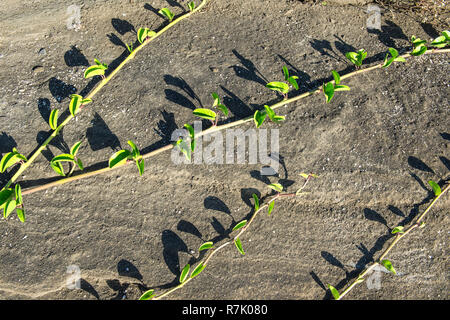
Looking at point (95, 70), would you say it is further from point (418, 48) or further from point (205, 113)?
point (418, 48)

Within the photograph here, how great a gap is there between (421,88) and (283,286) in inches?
48.6

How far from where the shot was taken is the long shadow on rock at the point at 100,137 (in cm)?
167

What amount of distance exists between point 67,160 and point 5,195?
303mm

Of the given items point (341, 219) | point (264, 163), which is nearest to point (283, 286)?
point (341, 219)

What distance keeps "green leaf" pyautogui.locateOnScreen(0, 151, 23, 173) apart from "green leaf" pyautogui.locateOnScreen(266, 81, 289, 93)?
1.20m

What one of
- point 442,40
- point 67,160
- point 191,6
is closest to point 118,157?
point 67,160

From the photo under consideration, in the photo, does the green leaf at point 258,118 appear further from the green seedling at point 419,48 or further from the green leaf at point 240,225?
the green seedling at point 419,48

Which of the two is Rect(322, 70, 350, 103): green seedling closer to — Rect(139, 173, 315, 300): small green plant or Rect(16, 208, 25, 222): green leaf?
Rect(139, 173, 315, 300): small green plant

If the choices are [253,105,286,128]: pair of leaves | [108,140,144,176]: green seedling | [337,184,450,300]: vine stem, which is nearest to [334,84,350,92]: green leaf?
[253,105,286,128]: pair of leaves

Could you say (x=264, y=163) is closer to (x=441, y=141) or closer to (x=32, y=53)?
(x=441, y=141)

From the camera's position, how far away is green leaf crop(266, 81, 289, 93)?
1.66m

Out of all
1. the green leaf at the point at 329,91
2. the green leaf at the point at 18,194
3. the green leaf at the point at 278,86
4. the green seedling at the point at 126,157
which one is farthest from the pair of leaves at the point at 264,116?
the green leaf at the point at 18,194

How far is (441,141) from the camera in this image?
5.64 ft

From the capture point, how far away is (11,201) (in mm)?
1470
